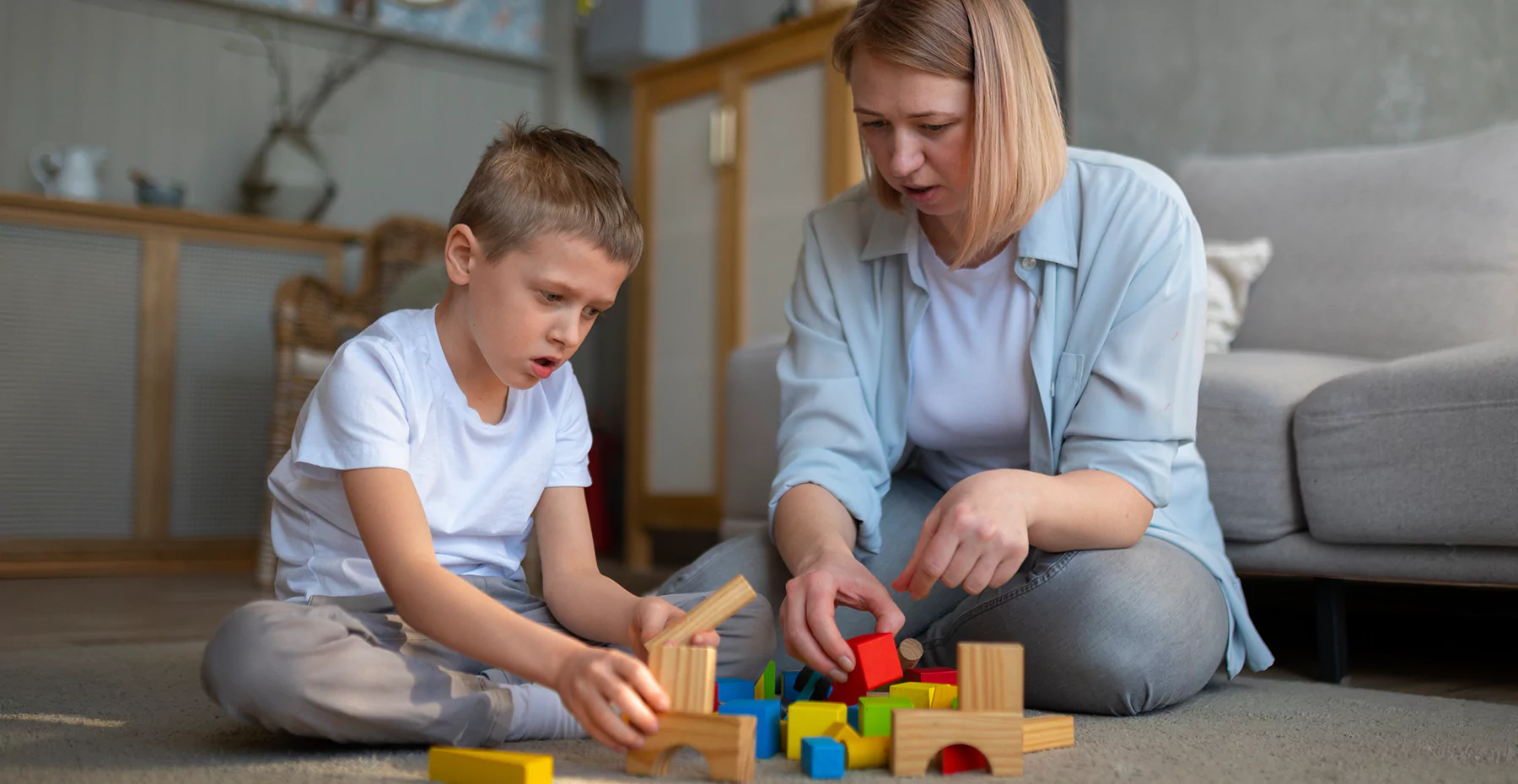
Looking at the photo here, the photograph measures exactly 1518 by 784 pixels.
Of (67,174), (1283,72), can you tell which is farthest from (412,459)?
(67,174)

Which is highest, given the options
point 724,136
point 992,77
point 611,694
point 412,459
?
point 724,136

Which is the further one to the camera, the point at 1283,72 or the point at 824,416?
the point at 1283,72

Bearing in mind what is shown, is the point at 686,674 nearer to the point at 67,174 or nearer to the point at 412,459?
the point at 412,459

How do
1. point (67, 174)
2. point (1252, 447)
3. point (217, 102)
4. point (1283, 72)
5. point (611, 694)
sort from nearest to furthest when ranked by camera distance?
point (611, 694), point (1252, 447), point (1283, 72), point (67, 174), point (217, 102)

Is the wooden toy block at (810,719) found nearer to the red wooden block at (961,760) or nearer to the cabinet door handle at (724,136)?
the red wooden block at (961,760)

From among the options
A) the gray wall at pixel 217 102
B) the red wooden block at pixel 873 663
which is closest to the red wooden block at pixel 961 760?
the red wooden block at pixel 873 663

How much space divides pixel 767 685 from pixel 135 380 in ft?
8.83

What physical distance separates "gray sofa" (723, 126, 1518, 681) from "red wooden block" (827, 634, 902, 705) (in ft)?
2.22

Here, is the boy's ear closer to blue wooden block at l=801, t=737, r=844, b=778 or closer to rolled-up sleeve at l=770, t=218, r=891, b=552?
rolled-up sleeve at l=770, t=218, r=891, b=552

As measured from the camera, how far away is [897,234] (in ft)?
4.66

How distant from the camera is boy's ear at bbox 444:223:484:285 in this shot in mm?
1135

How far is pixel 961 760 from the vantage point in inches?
37.1

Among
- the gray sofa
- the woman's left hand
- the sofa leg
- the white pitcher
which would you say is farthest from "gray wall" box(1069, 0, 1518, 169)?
the white pitcher

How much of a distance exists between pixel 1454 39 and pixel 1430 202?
0.54 metres
